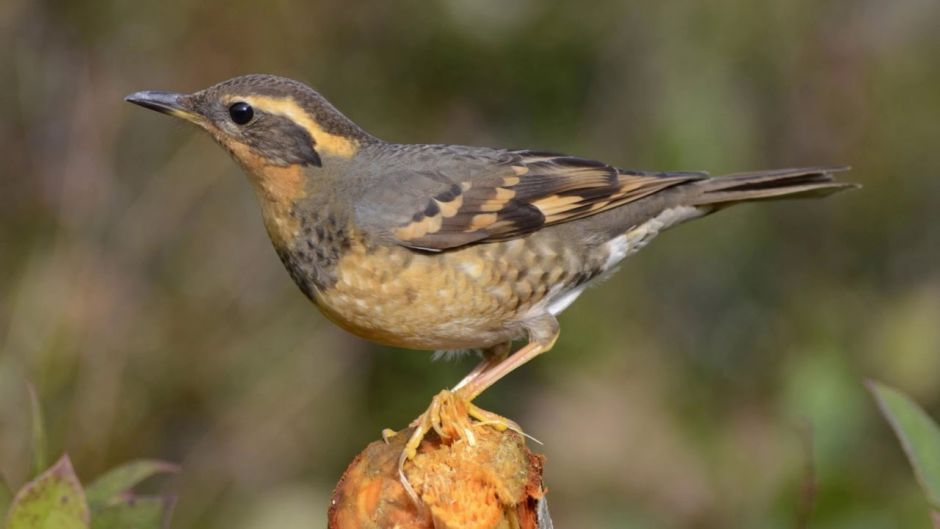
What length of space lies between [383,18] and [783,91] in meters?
2.48


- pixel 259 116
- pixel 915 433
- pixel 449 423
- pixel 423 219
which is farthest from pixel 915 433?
pixel 259 116

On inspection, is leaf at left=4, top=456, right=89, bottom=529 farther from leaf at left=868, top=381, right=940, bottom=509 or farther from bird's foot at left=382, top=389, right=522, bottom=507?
leaf at left=868, top=381, right=940, bottom=509

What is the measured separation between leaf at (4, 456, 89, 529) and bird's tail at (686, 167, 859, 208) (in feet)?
9.76

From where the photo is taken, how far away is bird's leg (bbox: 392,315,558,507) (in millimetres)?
3477

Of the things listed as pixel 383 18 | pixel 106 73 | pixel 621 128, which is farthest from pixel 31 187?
pixel 621 128

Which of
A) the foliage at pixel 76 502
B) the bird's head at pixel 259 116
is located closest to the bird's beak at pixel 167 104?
the bird's head at pixel 259 116

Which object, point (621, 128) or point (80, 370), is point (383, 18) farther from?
point (80, 370)

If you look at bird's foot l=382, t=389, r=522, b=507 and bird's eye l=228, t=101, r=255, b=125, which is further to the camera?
bird's eye l=228, t=101, r=255, b=125

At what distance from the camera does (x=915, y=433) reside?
129 inches

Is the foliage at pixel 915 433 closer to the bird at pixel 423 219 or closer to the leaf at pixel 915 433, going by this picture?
the leaf at pixel 915 433

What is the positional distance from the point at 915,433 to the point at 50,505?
6.68 ft

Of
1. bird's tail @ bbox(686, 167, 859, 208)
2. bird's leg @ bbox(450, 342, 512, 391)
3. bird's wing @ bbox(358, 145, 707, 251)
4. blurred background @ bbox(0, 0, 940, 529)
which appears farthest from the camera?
blurred background @ bbox(0, 0, 940, 529)

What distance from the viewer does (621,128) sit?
823cm

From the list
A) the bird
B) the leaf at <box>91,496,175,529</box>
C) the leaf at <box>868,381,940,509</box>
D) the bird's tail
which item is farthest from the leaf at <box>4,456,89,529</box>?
the bird's tail
